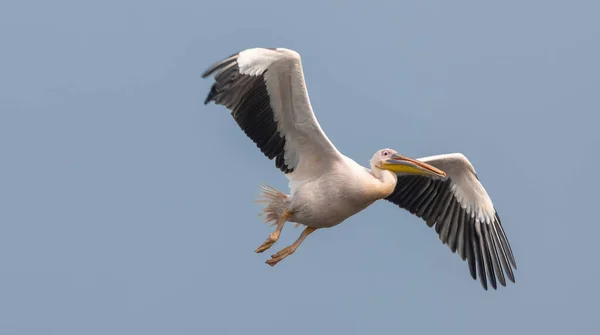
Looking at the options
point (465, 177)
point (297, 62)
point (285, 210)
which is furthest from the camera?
point (465, 177)

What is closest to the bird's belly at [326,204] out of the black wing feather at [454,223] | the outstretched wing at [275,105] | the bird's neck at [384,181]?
the bird's neck at [384,181]

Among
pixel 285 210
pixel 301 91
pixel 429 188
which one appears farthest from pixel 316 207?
pixel 429 188

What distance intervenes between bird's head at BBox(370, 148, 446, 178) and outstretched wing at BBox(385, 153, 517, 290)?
1424mm

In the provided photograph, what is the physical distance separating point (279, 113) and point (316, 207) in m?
1.04

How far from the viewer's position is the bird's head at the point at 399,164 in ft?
38.9

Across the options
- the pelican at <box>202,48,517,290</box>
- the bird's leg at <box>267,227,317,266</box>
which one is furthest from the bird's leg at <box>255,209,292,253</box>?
the bird's leg at <box>267,227,317,266</box>

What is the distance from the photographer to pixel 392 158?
469 inches

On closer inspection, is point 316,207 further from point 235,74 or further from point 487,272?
point 487,272

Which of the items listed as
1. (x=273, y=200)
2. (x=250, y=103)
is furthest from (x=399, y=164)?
(x=250, y=103)

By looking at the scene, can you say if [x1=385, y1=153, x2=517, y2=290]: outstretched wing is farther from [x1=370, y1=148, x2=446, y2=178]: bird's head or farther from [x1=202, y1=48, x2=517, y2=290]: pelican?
[x1=370, y1=148, x2=446, y2=178]: bird's head

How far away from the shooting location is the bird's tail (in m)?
11.9

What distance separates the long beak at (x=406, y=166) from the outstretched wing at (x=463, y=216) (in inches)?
56.1

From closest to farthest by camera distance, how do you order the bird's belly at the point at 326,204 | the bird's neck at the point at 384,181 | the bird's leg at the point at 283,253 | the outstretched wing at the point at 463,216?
the bird's belly at the point at 326,204
the bird's neck at the point at 384,181
the bird's leg at the point at 283,253
the outstretched wing at the point at 463,216

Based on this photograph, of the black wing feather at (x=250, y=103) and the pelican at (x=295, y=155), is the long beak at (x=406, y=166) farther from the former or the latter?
the black wing feather at (x=250, y=103)
